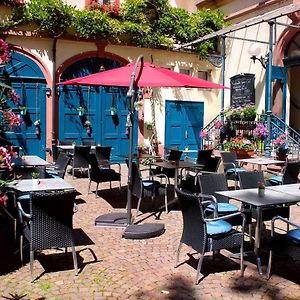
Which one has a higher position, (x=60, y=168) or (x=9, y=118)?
(x=9, y=118)

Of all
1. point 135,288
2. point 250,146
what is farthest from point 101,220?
point 250,146

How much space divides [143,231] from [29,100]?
8.38 m

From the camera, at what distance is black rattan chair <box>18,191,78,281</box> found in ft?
13.0

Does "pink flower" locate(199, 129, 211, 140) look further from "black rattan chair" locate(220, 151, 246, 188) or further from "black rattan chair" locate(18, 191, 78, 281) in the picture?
"black rattan chair" locate(18, 191, 78, 281)

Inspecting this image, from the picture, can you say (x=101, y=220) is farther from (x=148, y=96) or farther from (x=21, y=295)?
(x=148, y=96)

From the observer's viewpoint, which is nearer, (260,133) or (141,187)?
(141,187)

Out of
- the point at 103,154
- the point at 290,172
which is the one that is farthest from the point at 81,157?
the point at 290,172

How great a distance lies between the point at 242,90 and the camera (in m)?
13.6

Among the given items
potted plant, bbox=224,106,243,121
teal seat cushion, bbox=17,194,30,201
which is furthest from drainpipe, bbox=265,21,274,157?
teal seat cushion, bbox=17,194,30,201

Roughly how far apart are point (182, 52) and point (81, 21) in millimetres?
3760

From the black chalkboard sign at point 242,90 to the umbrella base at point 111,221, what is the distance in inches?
328

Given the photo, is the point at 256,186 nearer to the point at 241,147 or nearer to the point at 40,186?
the point at 40,186

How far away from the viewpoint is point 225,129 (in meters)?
12.8

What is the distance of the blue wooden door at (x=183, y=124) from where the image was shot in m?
14.4
